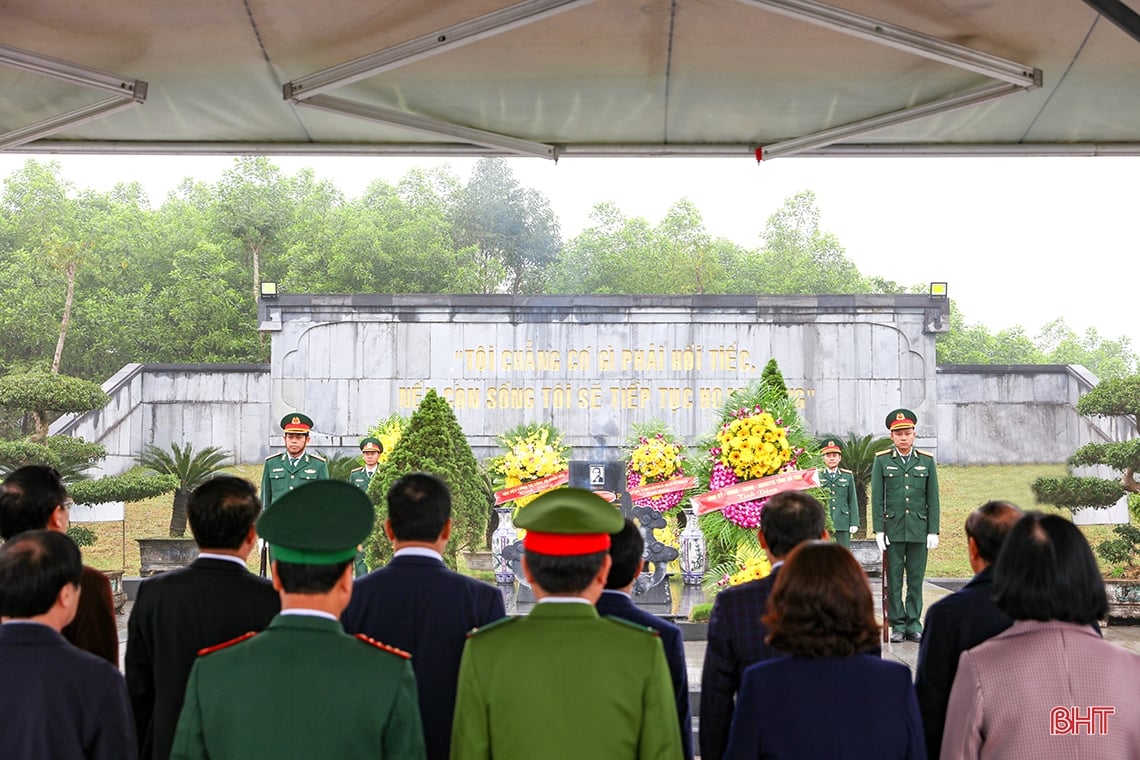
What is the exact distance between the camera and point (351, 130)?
5.50 meters

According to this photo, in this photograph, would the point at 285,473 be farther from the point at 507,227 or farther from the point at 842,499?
the point at 507,227

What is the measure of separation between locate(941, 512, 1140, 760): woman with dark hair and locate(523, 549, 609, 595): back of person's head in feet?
2.76

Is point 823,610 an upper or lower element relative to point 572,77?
lower

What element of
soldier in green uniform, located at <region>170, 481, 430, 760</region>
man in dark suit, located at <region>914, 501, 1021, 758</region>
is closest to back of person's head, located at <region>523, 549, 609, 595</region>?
soldier in green uniform, located at <region>170, 481, 430, 760</region>

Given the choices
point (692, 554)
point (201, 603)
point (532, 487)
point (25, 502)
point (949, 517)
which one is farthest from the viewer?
point (949, 517)

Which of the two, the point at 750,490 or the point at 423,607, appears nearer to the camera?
the point at 423,607

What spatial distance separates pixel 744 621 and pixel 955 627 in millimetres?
620

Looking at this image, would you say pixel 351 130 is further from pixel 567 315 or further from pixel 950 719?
pixel 567 315

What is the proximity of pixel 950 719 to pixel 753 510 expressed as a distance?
4.70 m

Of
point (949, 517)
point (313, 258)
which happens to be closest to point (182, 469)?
point (949, 517)

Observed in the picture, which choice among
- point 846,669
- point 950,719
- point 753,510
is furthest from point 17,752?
point 753,510

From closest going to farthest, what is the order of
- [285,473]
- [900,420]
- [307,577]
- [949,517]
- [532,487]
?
[307,577] → [900,420] → [285,473] → [532,487] → [949,517]

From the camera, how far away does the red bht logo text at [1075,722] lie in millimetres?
2270

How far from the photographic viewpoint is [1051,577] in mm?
2322
